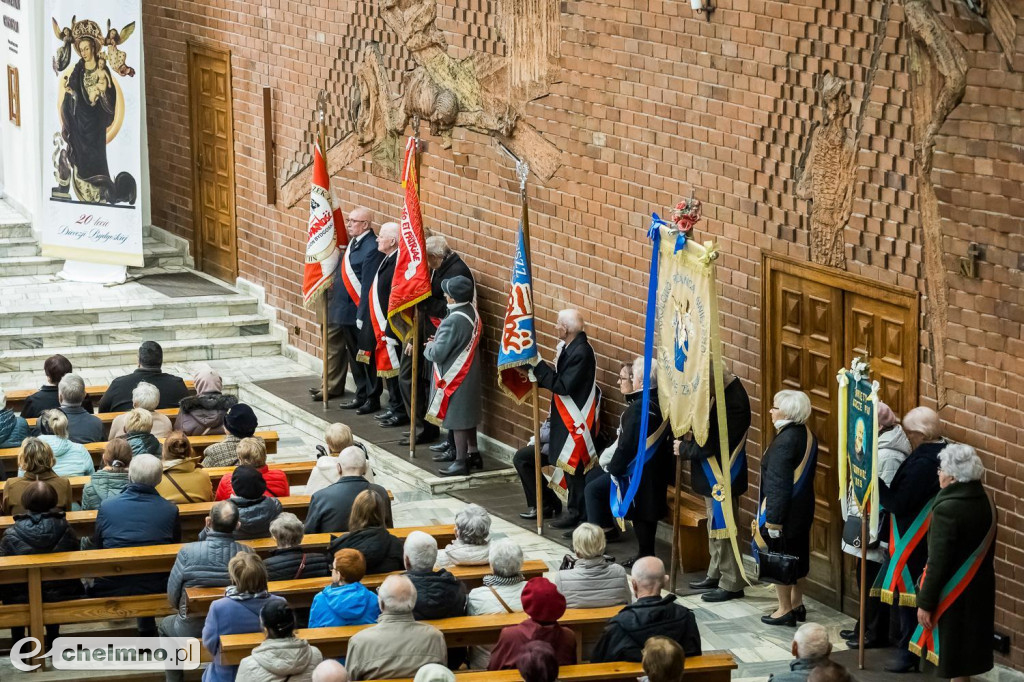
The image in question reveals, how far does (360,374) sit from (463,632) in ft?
23.8

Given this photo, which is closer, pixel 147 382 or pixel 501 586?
pixel 501 586

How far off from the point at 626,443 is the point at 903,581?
2.40 meters

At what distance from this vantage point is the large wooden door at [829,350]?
10.5 m

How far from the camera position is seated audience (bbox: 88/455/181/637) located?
33.1 ft

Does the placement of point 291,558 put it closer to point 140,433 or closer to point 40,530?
point 40,530

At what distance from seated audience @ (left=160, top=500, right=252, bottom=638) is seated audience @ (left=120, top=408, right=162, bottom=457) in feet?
6.75

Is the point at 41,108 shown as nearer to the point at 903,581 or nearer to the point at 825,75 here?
the point at 825,75

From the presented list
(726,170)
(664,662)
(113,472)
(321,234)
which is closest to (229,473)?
(113,472)

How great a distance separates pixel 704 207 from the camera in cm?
1211

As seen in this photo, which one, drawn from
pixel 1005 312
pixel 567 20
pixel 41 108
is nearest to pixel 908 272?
pixel 1005 312

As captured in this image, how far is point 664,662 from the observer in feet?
24.3

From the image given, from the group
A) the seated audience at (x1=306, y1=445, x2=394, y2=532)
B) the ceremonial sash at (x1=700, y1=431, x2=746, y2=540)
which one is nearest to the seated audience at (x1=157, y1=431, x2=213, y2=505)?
the seated audience at (x1=306, y1=445, x2=394, y2=532)

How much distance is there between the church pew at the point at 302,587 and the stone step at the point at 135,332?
886cm

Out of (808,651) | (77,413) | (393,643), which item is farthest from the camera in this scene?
(77,413)
